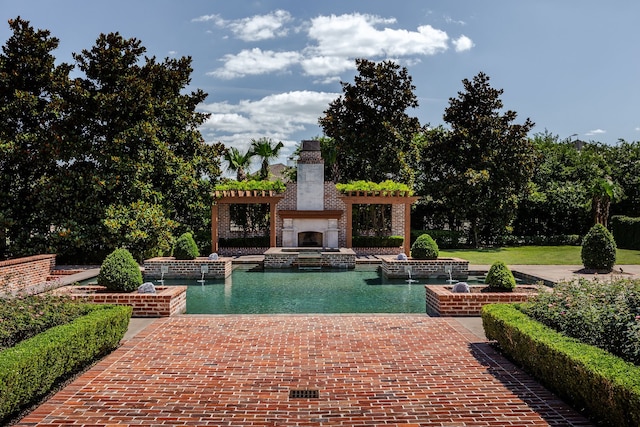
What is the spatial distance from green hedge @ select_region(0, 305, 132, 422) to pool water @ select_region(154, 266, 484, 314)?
12.8 ft

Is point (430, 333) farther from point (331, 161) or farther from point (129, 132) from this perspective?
point (331, 161)

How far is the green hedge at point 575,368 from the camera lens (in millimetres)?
3887

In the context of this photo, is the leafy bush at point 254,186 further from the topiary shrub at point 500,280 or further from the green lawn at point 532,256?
the topiary shrub at point 500,280

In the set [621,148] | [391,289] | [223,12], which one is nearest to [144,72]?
[223,12]

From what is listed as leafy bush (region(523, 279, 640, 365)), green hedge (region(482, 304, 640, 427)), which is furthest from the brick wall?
leafy bush (region(523, 279, 640, 365))

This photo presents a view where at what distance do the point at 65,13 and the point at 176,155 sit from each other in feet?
36.2

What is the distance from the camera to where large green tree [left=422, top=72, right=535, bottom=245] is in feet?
87.6

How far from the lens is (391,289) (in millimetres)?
13484

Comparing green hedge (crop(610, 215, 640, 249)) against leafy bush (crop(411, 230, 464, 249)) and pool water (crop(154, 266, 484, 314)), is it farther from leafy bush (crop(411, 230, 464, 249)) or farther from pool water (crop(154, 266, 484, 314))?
pool water (crop(154, 266, 484, 314))

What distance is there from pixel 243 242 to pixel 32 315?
17.5 meters

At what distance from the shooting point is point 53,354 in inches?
195

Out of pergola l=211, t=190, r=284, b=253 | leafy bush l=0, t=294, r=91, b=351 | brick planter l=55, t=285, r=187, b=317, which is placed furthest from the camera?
pergola l=211, t=190, r=284, b=253

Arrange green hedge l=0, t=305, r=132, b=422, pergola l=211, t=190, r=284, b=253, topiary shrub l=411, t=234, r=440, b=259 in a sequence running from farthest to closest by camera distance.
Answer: pergola l=211, t=190, r=284, b=253 < topiary shrub l=411, t=234, r=440, b=259 < green hedge l=0, t=305, r=132, b=422

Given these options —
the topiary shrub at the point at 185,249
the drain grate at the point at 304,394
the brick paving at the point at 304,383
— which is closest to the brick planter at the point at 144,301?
the brick paving at the point at 304,383
